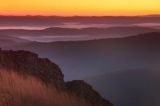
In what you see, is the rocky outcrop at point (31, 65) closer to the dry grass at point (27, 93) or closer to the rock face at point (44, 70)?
the rock face at point (44, 70)

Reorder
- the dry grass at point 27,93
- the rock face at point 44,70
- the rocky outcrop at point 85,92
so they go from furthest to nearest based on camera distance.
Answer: the rocky outcrop at point 85,92 < the rock face at point 44,70 < the dry grass at point 27,93

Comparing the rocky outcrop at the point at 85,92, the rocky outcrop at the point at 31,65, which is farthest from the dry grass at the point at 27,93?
the rocky outcrop at the point at 85,92

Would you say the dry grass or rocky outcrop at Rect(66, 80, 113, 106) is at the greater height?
the dry grass

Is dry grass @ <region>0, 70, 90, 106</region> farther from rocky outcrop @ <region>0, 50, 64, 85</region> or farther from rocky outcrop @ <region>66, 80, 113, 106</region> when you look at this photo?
rocky outcrop @ <region>66, 80, 113, 106</region>

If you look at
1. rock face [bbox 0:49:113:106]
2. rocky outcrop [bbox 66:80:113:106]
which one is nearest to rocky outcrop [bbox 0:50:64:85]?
rock face [bbox 0:49:113:106]

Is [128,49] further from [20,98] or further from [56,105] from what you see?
[20,98]

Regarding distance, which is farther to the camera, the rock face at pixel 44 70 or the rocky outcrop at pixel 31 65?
the rock face at pixel 44 70

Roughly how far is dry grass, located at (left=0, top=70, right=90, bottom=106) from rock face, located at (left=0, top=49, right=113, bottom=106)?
93 cm

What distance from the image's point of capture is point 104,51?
54219 mm

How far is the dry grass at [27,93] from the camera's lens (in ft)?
72.9

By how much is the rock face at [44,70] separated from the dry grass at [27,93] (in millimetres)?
928

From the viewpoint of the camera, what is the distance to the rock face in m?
28.9

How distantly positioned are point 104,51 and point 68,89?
2112 cm

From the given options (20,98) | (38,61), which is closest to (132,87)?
(38,61)
